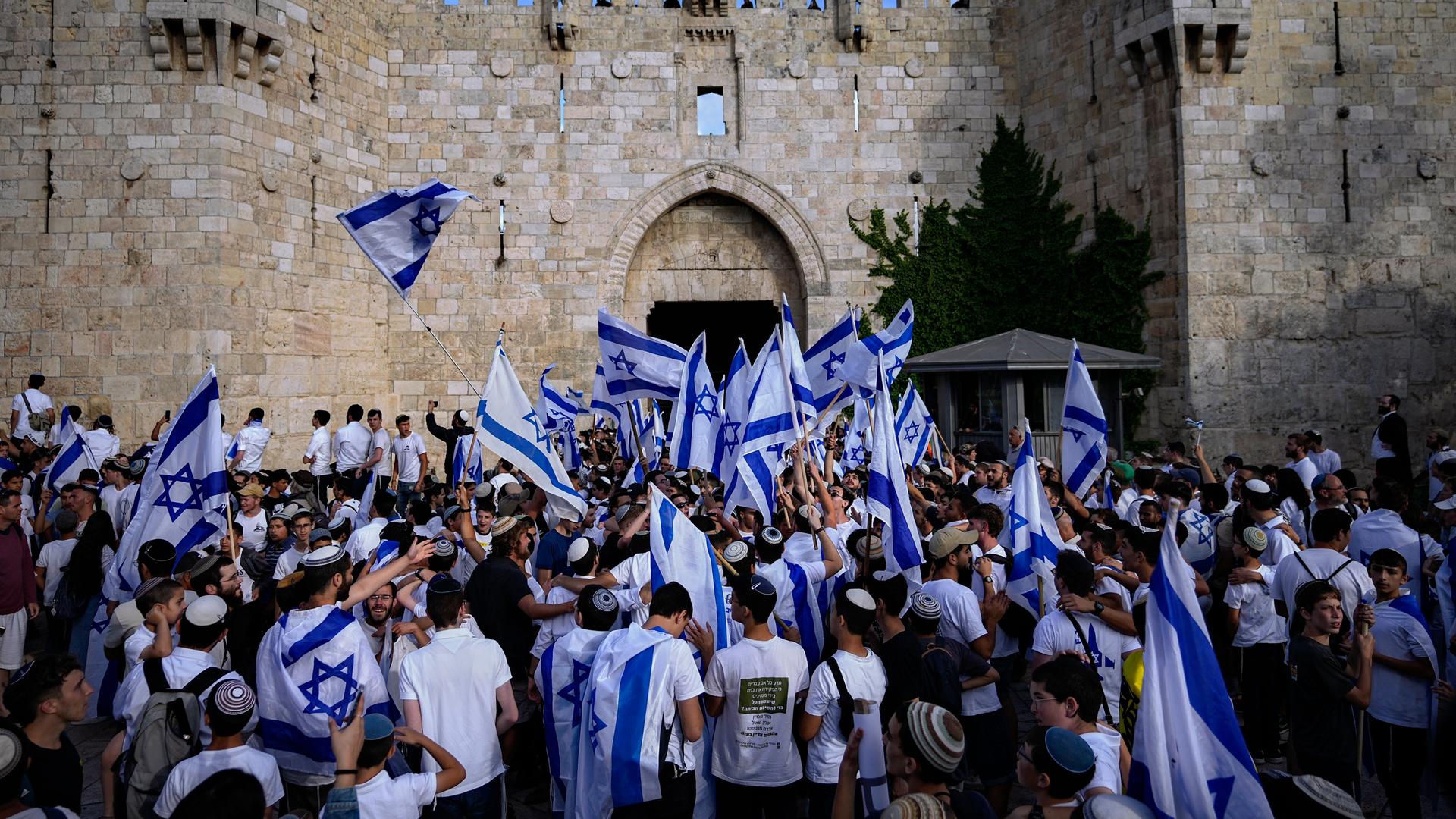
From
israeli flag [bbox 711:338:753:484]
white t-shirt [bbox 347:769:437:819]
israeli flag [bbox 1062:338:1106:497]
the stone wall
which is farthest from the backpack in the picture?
the stone wall

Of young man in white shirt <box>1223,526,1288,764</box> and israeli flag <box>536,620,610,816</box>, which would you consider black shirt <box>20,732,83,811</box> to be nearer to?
israeli flag <box>536,620,610,816</box>

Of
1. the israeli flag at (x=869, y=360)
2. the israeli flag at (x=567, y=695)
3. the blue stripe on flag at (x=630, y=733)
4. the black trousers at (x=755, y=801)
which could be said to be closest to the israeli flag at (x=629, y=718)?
the blue stripe on flag at (x=630, y=733)

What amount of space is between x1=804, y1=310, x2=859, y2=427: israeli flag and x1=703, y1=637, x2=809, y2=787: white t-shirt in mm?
5746

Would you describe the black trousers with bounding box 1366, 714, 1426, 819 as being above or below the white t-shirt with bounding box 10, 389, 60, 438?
below

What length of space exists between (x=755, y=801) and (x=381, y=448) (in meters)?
9.00

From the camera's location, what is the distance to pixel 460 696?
13.0 ft

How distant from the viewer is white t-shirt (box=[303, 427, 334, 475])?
12.9 m

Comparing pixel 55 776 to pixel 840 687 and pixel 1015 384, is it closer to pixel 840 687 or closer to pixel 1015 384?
pixel 840 687

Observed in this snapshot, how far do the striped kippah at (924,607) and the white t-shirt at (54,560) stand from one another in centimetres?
674

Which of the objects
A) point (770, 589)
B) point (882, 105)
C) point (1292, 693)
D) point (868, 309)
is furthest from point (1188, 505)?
point (882, 105)

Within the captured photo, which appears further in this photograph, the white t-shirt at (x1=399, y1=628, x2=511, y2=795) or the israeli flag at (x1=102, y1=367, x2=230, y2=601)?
the israeli flag at (x1=102, y1=367, x2=230, y2=601)

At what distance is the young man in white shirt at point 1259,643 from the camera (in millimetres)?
5633

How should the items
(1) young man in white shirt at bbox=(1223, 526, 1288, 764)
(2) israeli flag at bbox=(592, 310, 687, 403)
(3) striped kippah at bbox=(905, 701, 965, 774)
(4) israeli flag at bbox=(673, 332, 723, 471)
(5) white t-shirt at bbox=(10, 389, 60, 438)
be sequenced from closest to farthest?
(3) striped kippah at bbox=(905, 701, 965, 774), (1) young man in white shirt at bbox=(1223, 526, 1288, 764), (4) israeli flag at bbox=(673, 332, 723, 471), (2) israeli flag at bbox=(592, 310, 687, 403), (5) white t-shirt at bbox=(10, 389, 60, 438)

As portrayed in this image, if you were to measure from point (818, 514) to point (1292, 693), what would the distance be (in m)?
2.73
